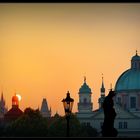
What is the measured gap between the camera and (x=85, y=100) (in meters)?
114

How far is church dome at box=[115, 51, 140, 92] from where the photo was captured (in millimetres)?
110875

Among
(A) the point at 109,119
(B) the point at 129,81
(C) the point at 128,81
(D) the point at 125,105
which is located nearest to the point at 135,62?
(B) the point at 129,81

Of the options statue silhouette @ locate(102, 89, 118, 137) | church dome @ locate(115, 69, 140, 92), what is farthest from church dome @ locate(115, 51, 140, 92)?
statue silhouette @ locate(102, 89, 118, 137)

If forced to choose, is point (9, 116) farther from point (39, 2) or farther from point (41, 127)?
point (39, 2)

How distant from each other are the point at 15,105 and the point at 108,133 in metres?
96.9

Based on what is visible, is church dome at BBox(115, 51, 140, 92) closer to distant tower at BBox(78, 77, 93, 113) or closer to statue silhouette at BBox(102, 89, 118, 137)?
distant tower at BBox(78, 77, 93, 113)

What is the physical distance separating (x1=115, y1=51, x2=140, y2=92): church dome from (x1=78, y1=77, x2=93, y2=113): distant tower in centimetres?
506

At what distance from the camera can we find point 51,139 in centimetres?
793

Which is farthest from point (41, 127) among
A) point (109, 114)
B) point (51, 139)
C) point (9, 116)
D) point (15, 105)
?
point (51, 139)

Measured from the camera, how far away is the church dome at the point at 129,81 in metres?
111

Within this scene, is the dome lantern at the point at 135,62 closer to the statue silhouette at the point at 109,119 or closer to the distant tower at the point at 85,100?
the distant tower at the point at 85,100

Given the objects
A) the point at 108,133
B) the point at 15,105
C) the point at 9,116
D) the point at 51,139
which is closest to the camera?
the point at 51,139

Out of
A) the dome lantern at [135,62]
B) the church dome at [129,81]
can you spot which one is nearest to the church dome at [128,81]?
the church dome at [129,81]

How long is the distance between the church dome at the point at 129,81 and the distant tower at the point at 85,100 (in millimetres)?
5061
